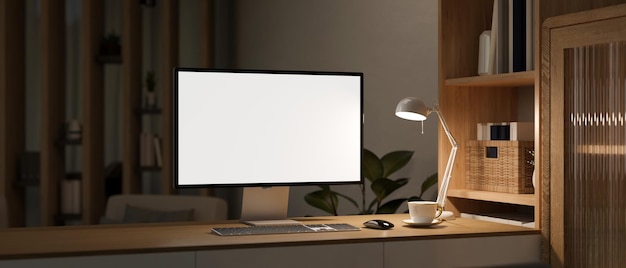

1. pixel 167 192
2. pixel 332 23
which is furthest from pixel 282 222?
pixel 167 192

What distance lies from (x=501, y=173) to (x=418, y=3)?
4.17 feet

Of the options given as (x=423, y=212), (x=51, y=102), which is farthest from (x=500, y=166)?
(x=51, y=102)

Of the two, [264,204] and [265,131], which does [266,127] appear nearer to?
[265,131]

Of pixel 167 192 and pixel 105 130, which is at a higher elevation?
pixel 105 130

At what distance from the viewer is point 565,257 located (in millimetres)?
2453

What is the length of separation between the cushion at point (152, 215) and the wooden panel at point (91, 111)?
0.99 m

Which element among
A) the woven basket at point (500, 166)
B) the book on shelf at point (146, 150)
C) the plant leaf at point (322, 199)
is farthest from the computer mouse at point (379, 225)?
the book on shelf at point (146, 150)

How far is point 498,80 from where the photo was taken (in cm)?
271

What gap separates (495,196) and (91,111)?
3.35 m

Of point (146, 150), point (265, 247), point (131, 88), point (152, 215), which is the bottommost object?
point (152, 215)

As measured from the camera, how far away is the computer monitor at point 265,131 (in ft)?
8.20

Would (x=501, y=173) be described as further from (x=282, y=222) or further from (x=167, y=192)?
(x=167, y=192)

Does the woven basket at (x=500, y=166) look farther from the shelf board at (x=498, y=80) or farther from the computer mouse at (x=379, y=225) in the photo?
the computer mouse at (x=379, y=225)

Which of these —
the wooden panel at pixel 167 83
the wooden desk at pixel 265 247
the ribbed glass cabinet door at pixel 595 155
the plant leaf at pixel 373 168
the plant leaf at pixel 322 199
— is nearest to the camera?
the wooden desk at pixel 265 247
